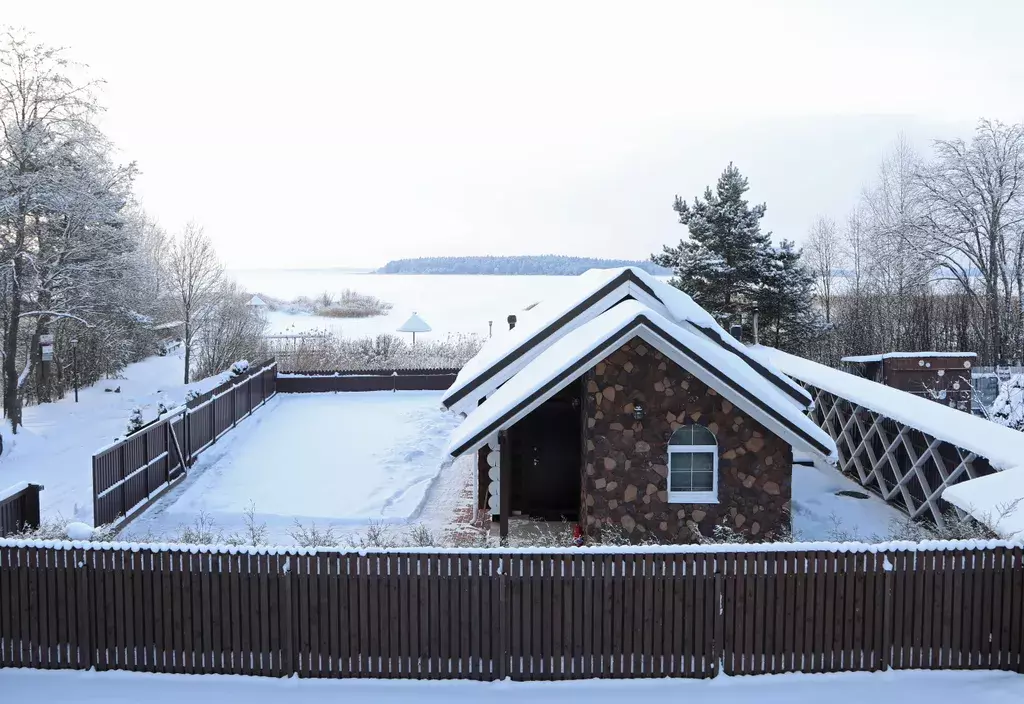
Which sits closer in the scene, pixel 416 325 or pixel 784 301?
pixel 784 301

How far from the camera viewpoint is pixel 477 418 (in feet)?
37.4

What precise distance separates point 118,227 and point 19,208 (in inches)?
170

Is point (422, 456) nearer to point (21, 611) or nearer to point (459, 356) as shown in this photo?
point (21, 611)

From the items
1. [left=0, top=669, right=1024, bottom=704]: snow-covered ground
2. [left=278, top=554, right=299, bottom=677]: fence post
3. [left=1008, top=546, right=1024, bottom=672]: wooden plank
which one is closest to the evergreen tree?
[left=1008, top=546, right=1024, bottom=672]: wooden plank

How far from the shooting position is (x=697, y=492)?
36.7ft

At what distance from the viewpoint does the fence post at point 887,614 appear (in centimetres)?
778

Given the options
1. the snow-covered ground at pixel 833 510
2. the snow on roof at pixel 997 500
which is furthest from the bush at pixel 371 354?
the snow on roof at pixel 997 500

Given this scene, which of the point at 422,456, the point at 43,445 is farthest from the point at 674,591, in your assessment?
the point at 43,445

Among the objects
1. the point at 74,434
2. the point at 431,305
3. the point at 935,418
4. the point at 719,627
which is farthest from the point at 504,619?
the point at 431,305

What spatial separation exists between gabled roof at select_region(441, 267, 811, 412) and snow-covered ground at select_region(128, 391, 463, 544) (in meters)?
2.47

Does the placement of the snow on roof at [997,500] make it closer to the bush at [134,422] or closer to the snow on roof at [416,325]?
the bush at [134,422]

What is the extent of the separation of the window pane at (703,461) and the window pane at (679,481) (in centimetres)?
17

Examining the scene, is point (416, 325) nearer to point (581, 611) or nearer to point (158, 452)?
point (158, 452)

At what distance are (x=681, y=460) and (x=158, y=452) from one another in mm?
10073
